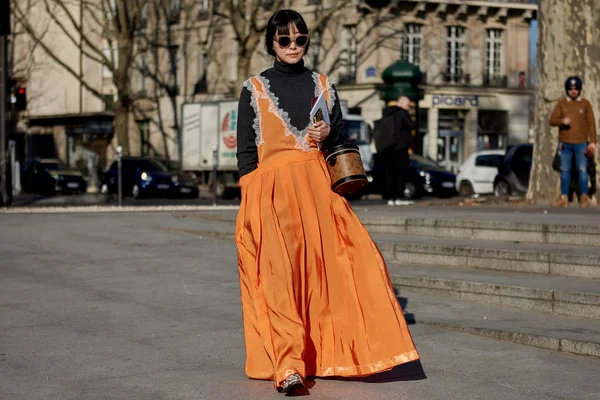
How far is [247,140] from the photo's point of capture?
20.7 ft

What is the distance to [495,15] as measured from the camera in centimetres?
5225

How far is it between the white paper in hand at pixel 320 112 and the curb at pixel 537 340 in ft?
6.59

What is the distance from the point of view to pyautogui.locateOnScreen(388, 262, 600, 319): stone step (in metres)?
8.03

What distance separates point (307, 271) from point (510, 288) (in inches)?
108

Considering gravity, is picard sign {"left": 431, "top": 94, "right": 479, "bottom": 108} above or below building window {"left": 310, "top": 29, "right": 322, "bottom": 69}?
below

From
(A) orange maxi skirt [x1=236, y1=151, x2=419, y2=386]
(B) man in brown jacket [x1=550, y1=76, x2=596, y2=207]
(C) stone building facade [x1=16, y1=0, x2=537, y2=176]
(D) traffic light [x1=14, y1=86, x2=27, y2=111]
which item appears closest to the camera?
(A) orange maxi skirt [x1=236, y1=151, x2=419, y2=386]

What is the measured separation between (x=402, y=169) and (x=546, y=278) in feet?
37.3

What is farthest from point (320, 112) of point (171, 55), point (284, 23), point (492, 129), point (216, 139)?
point (171, 55)

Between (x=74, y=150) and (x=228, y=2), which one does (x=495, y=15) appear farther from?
(x=74, y=150)

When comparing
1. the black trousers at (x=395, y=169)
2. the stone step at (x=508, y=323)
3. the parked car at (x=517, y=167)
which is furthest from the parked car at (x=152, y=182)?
the stone step at (x=508, y=323)

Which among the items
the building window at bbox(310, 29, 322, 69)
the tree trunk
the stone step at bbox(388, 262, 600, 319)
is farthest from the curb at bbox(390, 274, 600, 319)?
the building window at bbox(310, 29, 322, 69)

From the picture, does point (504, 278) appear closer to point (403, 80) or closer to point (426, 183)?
point (426, 183)

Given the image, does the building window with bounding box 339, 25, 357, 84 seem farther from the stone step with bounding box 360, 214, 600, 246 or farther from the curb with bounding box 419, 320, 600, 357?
the curb with bounding box 419, 320, 600, 357

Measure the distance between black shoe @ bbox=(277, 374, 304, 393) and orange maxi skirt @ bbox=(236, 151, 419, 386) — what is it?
144 mm
